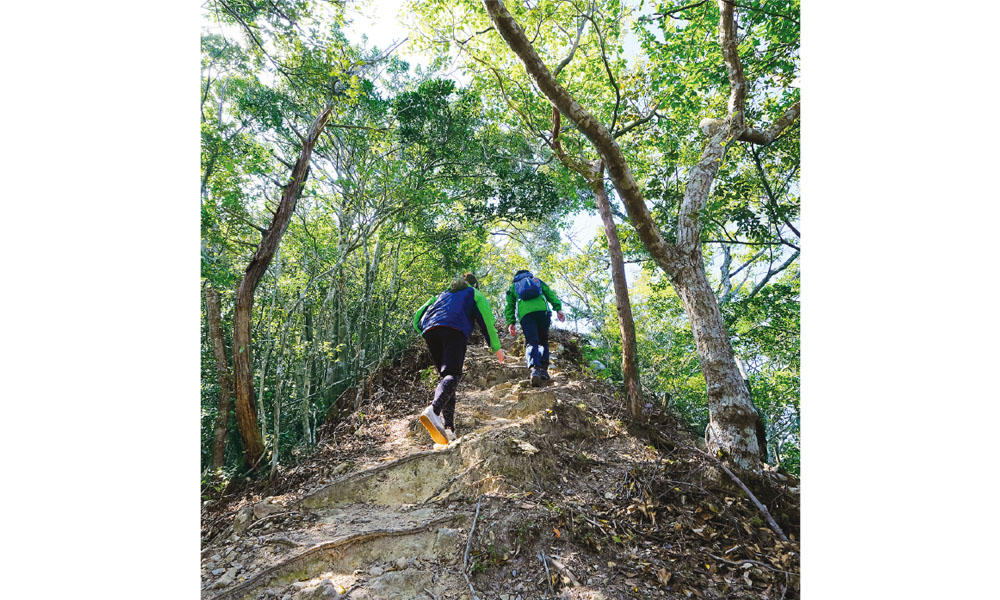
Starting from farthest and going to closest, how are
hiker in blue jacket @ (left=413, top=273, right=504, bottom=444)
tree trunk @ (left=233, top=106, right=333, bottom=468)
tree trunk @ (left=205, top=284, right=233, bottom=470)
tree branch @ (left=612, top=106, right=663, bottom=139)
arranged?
1. tree branch @ (left=612, top=106, right=663, bottom=139)
2. tree trunk @ (left=205, top=284, right=233, bottom=470)
3. tree trunk @ (left=233, top=106, right=333, bottom=468)
4. hiker in blue jacket @ (left=413, top=273, right=504, bottom=444)

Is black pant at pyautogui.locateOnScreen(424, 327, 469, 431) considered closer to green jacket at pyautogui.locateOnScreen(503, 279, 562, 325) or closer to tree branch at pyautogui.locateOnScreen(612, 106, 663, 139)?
green jacket at pyautogui.locateOnScreen(503, 279, 562, 325)

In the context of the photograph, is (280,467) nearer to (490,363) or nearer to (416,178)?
(490,363)

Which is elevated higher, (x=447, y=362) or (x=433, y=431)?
(x=447, y=362)

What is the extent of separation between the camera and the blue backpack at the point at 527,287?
210 inches

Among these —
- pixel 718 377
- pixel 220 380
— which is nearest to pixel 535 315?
Answer: pixel 718 377

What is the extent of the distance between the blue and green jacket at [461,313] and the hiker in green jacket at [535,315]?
147 cm

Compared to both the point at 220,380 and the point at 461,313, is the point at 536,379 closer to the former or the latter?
the point at 461,313

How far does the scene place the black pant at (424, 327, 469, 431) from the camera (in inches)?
143

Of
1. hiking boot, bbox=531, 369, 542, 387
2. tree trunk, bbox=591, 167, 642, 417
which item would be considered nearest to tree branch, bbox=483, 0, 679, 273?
tree trunk, bbox=591, 167, 642, 417

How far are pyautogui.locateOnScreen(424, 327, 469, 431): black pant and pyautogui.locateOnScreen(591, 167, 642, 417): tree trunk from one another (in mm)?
1938

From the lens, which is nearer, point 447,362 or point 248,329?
point 447,362

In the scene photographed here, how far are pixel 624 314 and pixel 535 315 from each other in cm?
129

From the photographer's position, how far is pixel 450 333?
3756 millimetres
